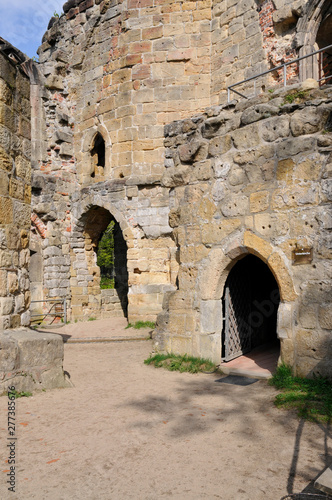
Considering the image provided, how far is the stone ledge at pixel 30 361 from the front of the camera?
438 cm

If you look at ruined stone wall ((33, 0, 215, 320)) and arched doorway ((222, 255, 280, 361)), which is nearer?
arched doorway ((222, 255, 280, 361))

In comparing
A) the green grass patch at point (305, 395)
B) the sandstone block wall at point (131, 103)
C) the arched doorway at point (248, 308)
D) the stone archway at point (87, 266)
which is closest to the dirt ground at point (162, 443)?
the green grass patch at point (305, 395)

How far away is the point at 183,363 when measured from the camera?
5.87 metres

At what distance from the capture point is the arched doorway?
6298mm

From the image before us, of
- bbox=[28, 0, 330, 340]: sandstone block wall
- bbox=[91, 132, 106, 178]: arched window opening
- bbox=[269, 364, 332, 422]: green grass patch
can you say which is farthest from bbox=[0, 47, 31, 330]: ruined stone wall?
bbox=[91, 132, 106, 178]: arched window opening

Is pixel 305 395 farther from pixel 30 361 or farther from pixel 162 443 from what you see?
pixel 30 361

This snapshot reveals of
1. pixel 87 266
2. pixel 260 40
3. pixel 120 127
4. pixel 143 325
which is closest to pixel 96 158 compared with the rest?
pixel 120 127

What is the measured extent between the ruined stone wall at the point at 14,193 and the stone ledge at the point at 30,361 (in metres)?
0.31

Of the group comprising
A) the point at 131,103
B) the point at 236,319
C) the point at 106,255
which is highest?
the point at 131,103

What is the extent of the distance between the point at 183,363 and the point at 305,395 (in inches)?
76.7

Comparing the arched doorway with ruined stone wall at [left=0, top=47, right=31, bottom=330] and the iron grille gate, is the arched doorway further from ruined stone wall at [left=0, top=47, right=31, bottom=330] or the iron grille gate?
ruined stone wall at [left=0, top=47, right=31, bottom=330]

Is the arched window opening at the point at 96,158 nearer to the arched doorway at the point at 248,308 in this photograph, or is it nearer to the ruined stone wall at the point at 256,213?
the ruined stone wall at the point at 256,213

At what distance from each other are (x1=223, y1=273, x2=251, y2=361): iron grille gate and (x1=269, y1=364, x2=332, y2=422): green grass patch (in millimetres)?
1282

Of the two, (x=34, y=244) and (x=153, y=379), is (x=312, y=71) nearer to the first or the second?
(x=153, y=379)
